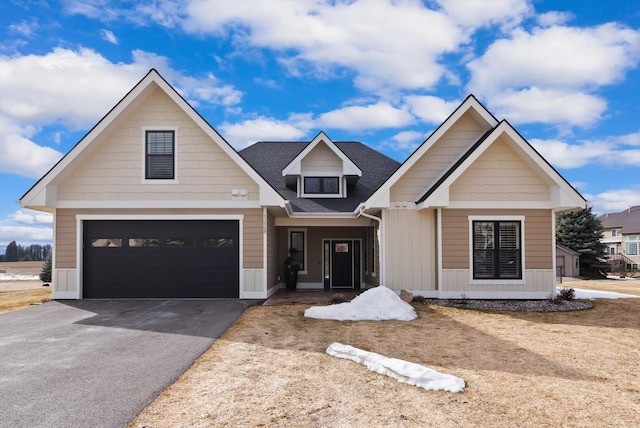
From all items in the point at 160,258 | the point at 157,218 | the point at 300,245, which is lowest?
the point at 160,258

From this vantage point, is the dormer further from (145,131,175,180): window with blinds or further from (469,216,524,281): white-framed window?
(469,216,524,281): white-framed window

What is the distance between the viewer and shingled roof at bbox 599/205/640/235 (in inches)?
1786

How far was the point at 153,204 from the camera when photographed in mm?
13383

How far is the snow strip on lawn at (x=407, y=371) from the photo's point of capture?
206 inches

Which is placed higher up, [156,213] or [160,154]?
[160,154]

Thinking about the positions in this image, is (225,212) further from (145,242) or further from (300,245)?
(300,245)

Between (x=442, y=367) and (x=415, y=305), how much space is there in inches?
247

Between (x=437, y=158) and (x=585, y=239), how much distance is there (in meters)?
20.7

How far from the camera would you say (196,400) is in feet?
15.6

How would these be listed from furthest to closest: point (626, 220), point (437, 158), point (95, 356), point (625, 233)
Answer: point (626, 220) → point (625, 233) → point (437, 158) → point (95, 356)

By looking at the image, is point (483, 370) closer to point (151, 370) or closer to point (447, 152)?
point (151, 370)

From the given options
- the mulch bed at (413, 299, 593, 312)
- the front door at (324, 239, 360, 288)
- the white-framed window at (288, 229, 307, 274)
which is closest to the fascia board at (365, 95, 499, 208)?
the mulch bed at (413, 299, 593, 312)

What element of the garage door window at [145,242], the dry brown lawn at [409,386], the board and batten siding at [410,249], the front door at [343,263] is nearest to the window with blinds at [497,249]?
the board and batten siding at [410,249]

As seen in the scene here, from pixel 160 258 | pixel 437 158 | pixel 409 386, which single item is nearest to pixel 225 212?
pixel 160 258
